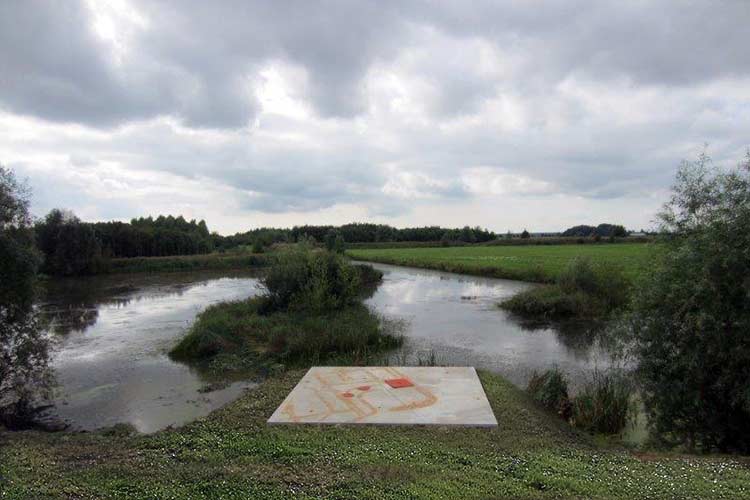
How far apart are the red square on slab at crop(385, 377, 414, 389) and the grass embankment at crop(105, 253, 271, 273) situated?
43.1m

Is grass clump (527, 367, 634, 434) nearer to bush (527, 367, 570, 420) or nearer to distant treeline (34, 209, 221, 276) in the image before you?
bush (527, 367, 570, 420)

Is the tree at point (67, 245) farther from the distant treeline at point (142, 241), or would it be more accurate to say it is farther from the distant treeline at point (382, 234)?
the distant treeline at point (382, 234)

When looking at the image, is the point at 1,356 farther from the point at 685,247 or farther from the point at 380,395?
the point at 685,247

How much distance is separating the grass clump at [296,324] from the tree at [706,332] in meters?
6.24

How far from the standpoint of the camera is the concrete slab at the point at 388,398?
7120 mm

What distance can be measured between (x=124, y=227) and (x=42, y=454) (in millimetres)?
62872

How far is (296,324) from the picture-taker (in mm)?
15148

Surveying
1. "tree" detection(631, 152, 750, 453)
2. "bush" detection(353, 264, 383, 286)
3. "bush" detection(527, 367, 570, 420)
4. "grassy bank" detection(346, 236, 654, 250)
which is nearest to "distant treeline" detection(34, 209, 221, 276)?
"bush" detection(353, 264, 383, 286)

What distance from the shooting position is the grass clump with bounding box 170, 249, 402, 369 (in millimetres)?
13281

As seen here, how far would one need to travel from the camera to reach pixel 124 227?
6262 cm

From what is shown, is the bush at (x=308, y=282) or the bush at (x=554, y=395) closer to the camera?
the bush at (x=554, y=395)

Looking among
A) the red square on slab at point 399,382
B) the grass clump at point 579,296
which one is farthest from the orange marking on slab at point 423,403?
the grass clump at point 579,296

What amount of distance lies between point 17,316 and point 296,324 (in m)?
7.04

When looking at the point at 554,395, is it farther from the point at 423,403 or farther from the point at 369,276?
the point at 369,276
